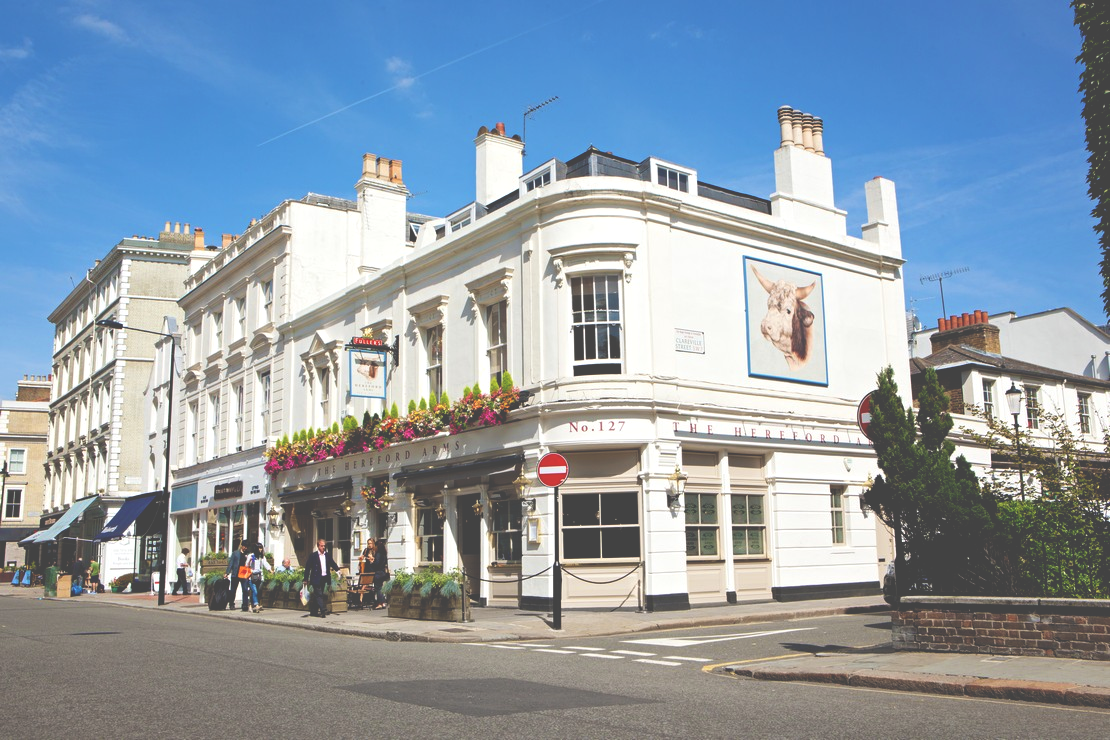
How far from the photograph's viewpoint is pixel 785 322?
24.2 meters

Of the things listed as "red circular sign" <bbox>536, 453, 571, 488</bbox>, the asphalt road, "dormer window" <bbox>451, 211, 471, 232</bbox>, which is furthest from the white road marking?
"dormer window" <bbox>451, 211, 471, 232</bbox>

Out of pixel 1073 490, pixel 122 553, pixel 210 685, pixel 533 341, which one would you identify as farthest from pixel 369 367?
pixel 122 553

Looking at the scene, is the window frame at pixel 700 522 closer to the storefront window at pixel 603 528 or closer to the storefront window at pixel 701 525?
the storefront window at pixel 701 525

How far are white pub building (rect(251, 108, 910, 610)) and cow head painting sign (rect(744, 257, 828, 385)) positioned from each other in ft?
0.20

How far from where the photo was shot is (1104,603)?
9.66 meters

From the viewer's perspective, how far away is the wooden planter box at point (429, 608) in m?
18.1

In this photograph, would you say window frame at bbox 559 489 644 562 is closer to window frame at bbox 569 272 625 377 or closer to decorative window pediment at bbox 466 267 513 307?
window frame at bbox 569 272 625 377

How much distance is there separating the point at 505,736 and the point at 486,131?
2315 centimetres

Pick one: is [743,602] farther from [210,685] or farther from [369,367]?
[210,685]

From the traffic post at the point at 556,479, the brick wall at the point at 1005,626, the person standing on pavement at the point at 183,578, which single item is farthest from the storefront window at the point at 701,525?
the person standing on pavement at the point at 183,578

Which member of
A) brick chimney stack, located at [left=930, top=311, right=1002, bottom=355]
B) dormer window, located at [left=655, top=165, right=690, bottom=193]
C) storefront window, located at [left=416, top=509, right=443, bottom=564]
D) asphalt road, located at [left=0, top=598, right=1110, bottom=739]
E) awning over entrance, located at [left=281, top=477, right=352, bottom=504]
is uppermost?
dormer window, located at [left=655, top=165, right=690, bottom=193]

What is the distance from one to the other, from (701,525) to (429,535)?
756 centimetres

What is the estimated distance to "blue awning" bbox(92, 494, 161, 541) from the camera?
41.7 meters

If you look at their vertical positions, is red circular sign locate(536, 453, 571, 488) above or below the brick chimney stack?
below
